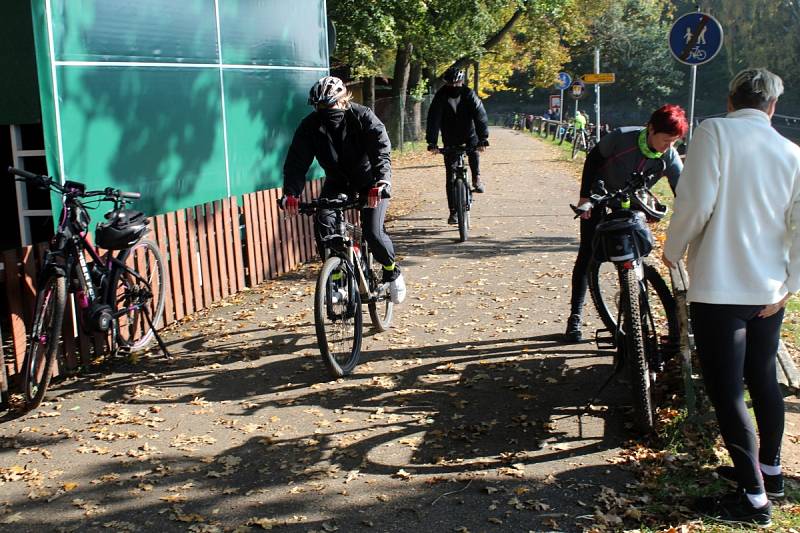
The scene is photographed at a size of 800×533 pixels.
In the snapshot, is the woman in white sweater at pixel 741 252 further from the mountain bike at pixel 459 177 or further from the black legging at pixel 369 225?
the mountain bike at pixel 459 177

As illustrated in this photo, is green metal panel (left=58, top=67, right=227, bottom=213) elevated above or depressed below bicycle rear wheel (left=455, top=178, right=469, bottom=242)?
above

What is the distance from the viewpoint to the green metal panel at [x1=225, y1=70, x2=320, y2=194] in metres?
10.5

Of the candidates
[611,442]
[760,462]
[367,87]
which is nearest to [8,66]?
[611,442]

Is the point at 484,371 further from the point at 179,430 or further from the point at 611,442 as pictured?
the point at 179,430

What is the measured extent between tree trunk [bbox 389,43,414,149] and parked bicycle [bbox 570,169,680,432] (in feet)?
89.3

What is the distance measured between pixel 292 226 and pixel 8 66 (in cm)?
381

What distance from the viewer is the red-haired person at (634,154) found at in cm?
539

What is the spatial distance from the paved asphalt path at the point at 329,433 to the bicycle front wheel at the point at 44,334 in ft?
0.56

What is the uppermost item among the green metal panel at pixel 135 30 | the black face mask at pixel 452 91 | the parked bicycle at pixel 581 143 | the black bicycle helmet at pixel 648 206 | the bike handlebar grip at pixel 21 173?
the green metal panel at pixel 135 30

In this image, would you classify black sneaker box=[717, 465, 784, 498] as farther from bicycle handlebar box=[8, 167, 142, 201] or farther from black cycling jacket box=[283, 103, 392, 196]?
bicycle handlebar box=[8, 167, 142, 201]

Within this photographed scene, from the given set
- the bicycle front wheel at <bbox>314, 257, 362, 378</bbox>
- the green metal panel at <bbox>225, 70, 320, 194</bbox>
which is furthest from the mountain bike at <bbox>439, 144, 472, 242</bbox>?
the bicycle front wheel at <bbox>314, 257, 362, 378</bbox>

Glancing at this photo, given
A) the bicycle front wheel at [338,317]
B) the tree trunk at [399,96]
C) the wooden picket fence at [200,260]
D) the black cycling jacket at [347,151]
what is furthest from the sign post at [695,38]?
the tree trunk at [399,96]

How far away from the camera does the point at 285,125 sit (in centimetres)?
1184

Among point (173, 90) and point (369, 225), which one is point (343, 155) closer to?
point (369, 225)
